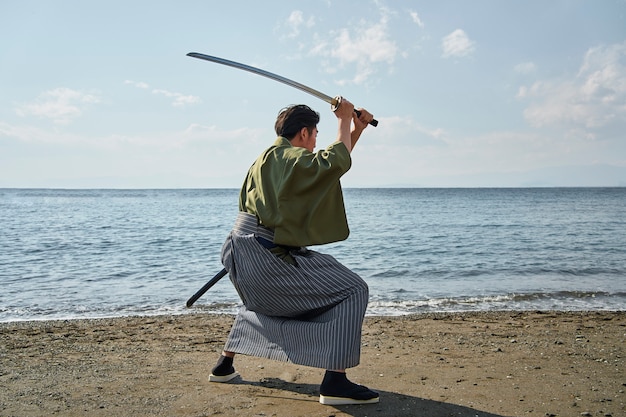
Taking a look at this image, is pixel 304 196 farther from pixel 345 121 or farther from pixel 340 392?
pixel 340 392

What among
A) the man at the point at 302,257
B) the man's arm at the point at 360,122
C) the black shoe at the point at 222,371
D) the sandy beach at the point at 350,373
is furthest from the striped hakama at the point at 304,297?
the man's arm at the point at 360,122

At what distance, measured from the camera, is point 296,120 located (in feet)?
11.3

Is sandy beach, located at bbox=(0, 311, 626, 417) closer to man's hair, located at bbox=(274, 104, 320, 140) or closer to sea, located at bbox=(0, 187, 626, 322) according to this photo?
man's hair, located at bbox=(274, 104, 320, 140)

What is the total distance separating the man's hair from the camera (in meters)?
3.44

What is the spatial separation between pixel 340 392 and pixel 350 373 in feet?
2.71

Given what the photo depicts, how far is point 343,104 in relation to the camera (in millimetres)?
3479

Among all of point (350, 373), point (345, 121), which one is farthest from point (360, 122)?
point (350, 373)

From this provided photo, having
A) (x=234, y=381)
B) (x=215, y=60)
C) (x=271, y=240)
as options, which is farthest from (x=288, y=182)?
(x=234, y=381)

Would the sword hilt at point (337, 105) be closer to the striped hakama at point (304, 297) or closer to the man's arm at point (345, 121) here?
the man's arm at point (345, 121)

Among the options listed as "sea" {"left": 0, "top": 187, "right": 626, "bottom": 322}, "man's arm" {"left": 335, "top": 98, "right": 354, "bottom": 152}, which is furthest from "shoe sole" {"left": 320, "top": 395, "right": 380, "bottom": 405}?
"sea" {"left": 0, "top": 187, "right": 626, "bottom": 322}

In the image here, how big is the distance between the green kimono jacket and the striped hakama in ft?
0.53

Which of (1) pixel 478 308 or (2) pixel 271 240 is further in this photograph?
(1) pixel 478 308

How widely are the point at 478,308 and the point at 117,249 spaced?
11.0 metres

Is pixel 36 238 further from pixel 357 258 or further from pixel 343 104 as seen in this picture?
pixel 343 104
